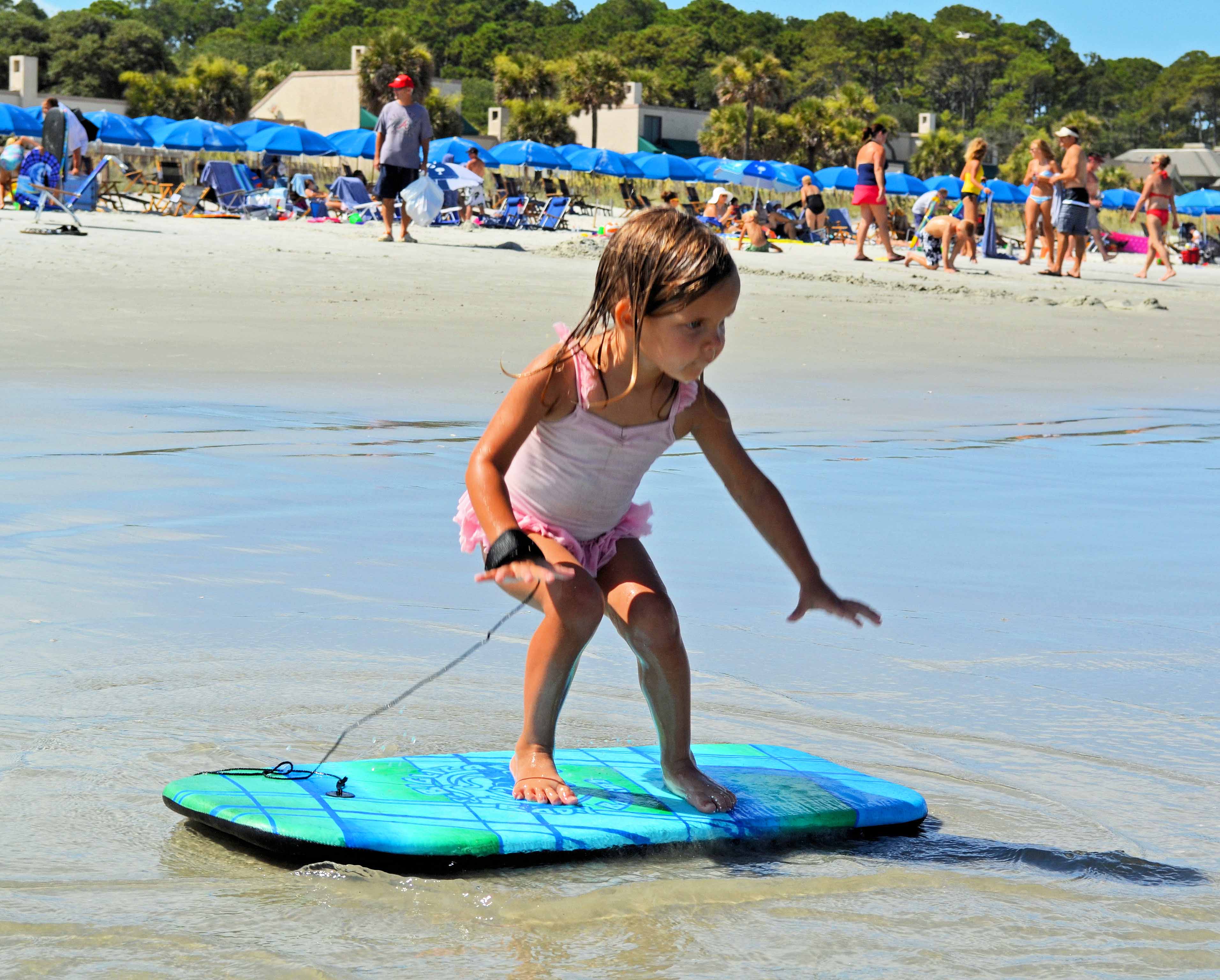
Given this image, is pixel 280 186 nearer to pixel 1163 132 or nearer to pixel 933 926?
Answer: pixel 933 926

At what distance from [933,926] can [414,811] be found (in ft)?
2.53

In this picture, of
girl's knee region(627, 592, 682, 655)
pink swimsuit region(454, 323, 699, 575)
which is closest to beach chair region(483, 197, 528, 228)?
pink swimsuit region(454, 323, 699, 575)

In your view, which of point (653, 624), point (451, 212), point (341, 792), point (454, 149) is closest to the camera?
point (341, 792)

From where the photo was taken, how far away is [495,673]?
314 cm

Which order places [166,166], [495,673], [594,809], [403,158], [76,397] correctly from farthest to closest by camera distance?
1. [166,166]
2. [403,158]
3. [76,397]
4. [495,673]
5. [594,809]

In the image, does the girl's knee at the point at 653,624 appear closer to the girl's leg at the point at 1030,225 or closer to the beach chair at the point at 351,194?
the girl's leg at the point at 1030,225

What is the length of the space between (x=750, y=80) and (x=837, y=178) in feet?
77.6

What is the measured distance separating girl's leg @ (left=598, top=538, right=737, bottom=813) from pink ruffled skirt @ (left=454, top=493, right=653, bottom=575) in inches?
0.8

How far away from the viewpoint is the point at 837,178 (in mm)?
42969

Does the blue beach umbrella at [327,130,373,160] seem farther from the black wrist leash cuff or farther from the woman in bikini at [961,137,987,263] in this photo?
the black wrist leash cuff

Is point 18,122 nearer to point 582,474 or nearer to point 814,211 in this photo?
point 814,211

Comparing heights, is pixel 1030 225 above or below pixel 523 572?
above

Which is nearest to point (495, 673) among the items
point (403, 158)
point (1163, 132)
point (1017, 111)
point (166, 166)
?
point (403, 158)

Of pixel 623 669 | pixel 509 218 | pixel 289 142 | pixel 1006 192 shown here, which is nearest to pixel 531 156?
pixel 289 142
